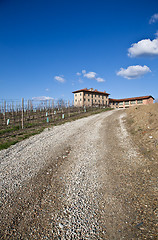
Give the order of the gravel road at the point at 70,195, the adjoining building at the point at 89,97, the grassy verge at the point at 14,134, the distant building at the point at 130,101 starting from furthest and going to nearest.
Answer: the adjoining building at the point at 89,97 → the distant building at the point at 130,101 → the grassy verge at the point at 14,134 → the gravel road at the point at 70,195

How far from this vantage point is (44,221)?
311 cm

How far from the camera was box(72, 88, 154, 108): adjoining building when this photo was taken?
57519mm

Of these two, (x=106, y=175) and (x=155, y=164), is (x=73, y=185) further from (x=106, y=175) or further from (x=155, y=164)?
(x=155, y=164)

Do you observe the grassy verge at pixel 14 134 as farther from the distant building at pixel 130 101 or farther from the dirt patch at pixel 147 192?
the distant building at pixel 130 101

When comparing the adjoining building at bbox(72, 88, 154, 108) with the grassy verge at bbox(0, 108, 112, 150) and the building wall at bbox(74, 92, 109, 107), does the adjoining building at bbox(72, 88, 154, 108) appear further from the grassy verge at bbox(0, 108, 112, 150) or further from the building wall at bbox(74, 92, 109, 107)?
the grassy verge at bbox(0, 108, 112, 150)

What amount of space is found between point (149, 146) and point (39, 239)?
22.7 feet

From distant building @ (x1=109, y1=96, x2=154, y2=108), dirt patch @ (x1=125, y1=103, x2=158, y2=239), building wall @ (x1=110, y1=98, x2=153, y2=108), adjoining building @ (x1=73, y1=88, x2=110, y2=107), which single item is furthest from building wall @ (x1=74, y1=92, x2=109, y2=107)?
dirt patch @ (x1=125, y1=103, x2=158, y2=239)

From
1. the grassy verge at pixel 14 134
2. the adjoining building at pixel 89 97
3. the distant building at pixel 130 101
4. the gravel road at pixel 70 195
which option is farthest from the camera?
the adjoining building at pixel 89 97

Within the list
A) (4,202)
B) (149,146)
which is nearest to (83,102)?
(149,146)

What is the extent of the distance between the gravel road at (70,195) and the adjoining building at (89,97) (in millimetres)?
51597

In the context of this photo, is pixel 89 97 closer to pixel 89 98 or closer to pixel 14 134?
pixel 89 98

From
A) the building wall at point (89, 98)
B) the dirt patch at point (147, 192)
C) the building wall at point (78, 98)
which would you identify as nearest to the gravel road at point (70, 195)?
the dirt patch at point (147, 192)

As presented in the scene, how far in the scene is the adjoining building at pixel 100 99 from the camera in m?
57.5

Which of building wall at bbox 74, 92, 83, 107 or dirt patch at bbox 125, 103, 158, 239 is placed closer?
dirt patch at bbox 125, 103, 158, 239
